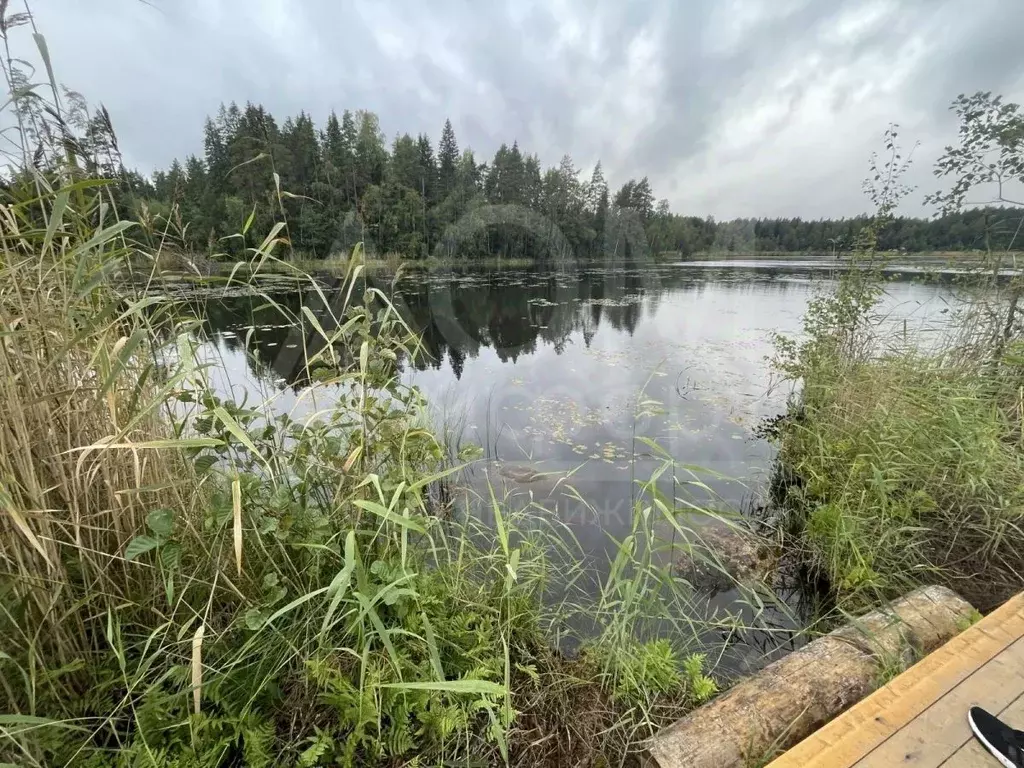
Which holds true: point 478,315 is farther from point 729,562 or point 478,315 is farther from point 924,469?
point 924,469

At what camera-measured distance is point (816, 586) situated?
2.21 meters

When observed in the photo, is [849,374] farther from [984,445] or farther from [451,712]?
[451,712]

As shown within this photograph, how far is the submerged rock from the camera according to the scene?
2229 mm

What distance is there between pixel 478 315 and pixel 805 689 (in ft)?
31.0

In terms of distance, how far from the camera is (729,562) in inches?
92.2

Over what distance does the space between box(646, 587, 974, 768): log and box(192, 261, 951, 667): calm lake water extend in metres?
0.53

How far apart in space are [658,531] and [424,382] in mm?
3488

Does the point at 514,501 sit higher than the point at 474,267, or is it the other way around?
the point at 474,267

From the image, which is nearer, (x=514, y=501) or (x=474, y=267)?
(x=514, y=501)

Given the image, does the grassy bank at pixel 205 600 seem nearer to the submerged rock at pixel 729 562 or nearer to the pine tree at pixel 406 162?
the submerged rock at pixel 729 562

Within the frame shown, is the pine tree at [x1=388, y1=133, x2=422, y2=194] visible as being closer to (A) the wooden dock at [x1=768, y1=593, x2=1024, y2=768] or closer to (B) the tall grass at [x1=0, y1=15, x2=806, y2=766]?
(B) the tall grass at [x1=0, y1=15, x2=806, y2=766]

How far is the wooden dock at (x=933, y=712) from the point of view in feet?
3.03

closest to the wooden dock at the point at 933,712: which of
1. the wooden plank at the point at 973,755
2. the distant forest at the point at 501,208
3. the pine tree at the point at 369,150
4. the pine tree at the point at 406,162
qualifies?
the wooden plank at the point at 973,755

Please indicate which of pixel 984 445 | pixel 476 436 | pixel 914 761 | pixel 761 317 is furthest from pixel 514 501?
pixel 761 317
